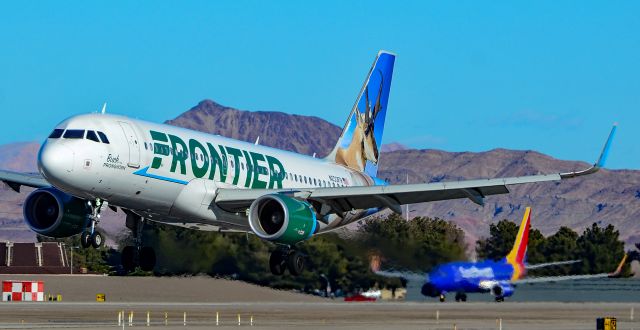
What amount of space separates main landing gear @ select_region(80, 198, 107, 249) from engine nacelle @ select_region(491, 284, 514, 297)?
4684 centimetres

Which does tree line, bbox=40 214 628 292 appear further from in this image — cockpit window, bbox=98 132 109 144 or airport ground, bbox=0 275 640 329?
cockpit window, bbox=98 132 109 144

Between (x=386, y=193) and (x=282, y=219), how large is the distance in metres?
4.69

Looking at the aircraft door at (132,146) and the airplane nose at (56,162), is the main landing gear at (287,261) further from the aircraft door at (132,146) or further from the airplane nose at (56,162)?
the airplane nose at (56,162)

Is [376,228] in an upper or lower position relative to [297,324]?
upper

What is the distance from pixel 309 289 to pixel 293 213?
23795mm

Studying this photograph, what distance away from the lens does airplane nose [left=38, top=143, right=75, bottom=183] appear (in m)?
40.3

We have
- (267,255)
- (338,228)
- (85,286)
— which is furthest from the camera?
(85,286)

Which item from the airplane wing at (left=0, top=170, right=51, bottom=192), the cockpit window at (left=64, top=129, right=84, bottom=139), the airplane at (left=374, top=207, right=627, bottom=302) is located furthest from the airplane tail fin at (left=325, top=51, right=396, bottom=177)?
the cockpit window at (left=64, top=129, right=84, bottom=139)

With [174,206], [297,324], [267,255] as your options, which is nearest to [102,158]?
[174,206]

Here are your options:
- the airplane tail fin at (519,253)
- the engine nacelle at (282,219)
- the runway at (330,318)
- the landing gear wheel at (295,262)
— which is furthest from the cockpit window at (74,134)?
the airplane tail fin at (519,253)

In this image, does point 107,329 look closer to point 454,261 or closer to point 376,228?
point 376,228

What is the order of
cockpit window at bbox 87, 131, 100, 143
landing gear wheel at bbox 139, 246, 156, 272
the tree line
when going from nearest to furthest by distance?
cockpit window at bbox 87, 131, 100, 143 → landing gear wheel at bbox 139, 246, 156, 272 → the tree line

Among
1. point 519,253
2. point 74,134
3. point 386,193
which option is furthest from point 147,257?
point 519,253

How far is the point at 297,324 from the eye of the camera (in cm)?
4728
